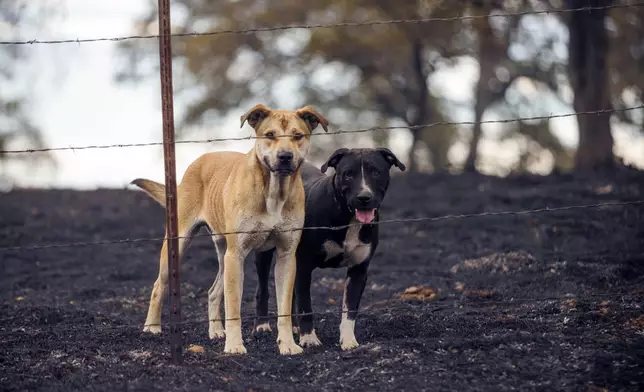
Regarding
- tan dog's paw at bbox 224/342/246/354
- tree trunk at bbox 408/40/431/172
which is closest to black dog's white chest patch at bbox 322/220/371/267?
tan dog's paw at bbox 224/342/246/354

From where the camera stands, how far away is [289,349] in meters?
7.74

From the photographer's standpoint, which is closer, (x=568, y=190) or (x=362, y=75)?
(x=568, y=190)

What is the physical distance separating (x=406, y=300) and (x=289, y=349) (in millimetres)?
2977

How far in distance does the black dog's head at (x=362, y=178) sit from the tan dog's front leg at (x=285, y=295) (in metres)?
0.61

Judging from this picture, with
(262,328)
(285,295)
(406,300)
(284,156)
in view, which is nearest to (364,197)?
(284,156)

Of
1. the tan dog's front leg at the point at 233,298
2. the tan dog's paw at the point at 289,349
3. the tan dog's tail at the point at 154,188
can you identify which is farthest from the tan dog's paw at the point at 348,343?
the tan dog's tail at the point at 154,188

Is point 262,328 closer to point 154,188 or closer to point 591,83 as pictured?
point 154,188

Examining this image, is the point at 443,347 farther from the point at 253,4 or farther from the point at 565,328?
the point at 253,4

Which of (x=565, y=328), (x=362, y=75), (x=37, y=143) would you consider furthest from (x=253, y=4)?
(x=565, y=328)

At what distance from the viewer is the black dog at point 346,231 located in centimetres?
796

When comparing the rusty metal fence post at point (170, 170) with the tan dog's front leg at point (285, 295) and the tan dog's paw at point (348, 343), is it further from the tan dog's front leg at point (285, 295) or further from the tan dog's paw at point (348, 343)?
the tan dog's paw at point (348, 343)

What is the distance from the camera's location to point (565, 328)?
8039 millimetres

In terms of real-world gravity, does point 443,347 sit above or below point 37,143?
Answer: below

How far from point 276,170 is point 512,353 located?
2295 mm
